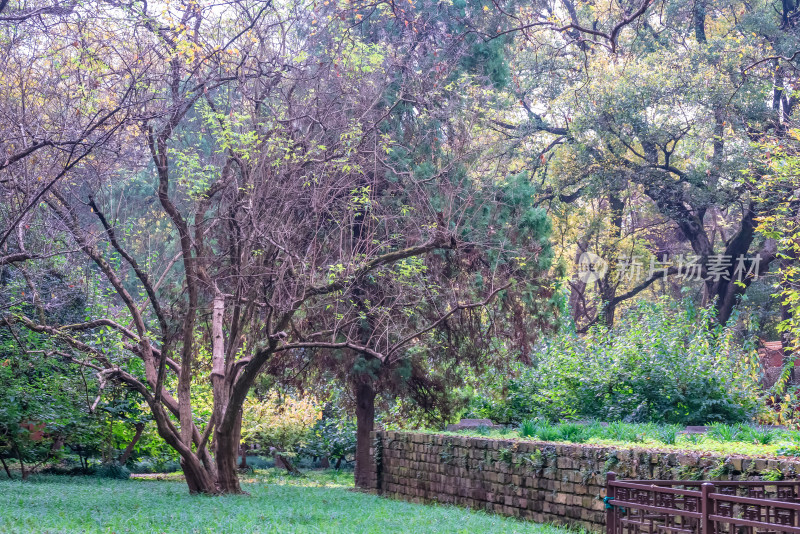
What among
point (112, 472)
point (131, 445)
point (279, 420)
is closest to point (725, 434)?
point (112, 472)

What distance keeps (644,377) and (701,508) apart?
9634 mm

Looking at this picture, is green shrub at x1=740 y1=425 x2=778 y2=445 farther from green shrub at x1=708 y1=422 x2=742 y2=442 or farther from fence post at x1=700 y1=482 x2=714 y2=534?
fence post at x1=700 y1=482 x2=714 y2=534

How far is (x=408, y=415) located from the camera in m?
17.9

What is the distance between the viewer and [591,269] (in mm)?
26547

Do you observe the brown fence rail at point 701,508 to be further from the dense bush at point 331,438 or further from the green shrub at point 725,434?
the dense bush at point 331,438

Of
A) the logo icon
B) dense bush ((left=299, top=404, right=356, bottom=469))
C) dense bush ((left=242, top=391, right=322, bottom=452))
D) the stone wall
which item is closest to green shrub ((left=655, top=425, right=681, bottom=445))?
the stone wall

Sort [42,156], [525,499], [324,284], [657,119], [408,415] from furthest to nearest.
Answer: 1. [657,119]
2. [408,415]
3. [324,284]
4. [525,499]
5. [42,156]

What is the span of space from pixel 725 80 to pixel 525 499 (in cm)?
1441

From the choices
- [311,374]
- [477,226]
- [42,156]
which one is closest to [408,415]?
[311,374]

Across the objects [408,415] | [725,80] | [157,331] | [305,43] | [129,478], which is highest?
[725,80]

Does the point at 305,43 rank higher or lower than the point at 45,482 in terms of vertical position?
higher

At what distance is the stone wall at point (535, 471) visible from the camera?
24.1 ft

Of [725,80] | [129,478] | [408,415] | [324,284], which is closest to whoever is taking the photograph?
[324,284]

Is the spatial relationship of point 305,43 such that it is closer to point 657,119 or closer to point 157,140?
point 157,140
